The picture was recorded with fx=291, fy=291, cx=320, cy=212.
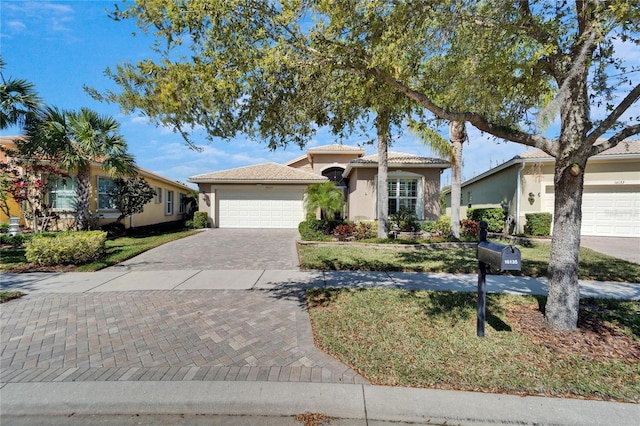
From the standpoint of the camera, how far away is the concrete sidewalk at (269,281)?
19.5 ft

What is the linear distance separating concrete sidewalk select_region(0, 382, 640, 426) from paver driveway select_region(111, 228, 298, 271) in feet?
16.3

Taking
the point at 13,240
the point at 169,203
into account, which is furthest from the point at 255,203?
the point at 13,240

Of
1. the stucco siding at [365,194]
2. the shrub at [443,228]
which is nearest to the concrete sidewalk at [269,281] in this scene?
the shrub at [443,228]

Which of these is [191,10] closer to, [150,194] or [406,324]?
[406,324]

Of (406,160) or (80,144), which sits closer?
(80,144)

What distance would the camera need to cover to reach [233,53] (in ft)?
12.0

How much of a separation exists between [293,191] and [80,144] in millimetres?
10508

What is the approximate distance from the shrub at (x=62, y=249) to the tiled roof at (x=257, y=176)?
10.1m

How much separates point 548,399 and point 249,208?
56.5ft

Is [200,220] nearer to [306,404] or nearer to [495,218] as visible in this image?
[495,218]

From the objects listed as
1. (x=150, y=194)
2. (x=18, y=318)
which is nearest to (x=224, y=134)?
(x=18, y=318)

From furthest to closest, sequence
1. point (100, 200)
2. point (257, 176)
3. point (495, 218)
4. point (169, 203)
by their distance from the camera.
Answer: point (169, 203) < point (257, 176) < point (495, 218) < point (100, 200)

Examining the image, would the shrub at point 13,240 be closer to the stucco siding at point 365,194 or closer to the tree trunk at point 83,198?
the tree trunk at point 83,198

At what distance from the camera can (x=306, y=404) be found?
8.59 feet
